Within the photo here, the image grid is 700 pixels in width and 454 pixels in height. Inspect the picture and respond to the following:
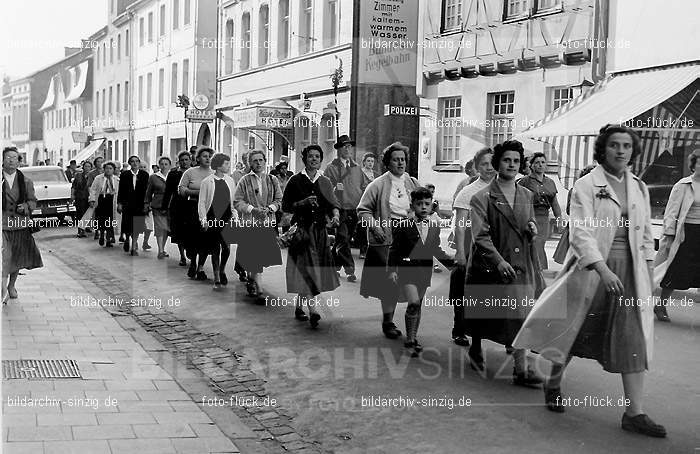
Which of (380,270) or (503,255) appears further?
(380,270)

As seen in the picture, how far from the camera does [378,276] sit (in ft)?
28.1

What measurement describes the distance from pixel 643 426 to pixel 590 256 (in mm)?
1056

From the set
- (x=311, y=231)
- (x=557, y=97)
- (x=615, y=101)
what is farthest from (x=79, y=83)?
(x=311, y=231)

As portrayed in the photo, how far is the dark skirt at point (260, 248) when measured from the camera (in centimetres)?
1121

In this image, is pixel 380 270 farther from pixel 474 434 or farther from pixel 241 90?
pixel 241 90

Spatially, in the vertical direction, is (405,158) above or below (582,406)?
above

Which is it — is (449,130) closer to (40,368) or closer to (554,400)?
(40,368)

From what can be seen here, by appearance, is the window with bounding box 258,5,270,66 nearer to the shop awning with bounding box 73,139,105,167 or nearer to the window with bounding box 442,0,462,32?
the window with bounding box 442,0,462,32

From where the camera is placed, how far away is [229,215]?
12.6 metres

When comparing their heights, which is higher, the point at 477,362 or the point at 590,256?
the point at 590,256

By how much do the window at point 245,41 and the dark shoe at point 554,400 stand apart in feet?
102

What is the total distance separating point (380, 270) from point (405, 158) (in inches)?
41.7

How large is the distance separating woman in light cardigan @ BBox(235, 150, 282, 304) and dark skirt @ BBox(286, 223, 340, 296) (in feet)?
5.42

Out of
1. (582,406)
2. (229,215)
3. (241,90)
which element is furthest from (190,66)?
(582,406)
